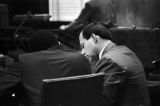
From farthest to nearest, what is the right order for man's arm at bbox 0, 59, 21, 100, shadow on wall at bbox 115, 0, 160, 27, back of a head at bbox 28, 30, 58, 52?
shadow on wall at bbox 115, 0, 160, 27 → back of a head at bbox 28, 30, 58, 52 → man's arm at bbox 0, 59, 21, 100

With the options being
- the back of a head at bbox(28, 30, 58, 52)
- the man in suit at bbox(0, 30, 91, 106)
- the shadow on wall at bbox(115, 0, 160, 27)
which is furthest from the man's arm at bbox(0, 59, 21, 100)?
the shadow on wall at bbox(115, 0, 160, 27)

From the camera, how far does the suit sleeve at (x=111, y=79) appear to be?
2.74 metres

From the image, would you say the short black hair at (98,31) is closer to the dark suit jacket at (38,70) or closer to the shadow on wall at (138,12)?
the dark suit jacket at (38,70)

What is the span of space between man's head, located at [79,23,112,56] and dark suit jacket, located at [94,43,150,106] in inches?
8.4

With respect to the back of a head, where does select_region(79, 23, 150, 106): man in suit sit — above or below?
below

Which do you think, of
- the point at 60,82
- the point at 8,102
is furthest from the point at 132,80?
the point at 8,102

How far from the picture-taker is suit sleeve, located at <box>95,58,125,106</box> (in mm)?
2736

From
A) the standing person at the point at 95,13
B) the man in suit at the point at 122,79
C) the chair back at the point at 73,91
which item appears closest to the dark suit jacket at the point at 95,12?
the standing person at the point at 95,13

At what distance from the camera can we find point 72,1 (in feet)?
23.3

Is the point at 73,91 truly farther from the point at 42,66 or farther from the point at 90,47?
the point at 90,47

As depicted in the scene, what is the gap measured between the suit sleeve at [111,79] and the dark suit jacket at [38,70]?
0.16 meters

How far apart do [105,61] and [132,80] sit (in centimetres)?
23

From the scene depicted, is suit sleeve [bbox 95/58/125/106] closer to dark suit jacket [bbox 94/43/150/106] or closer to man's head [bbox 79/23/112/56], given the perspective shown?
dark suit jacket [bbox 94/43/150/106]

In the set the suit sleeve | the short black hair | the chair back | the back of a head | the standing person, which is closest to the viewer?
the chair back
